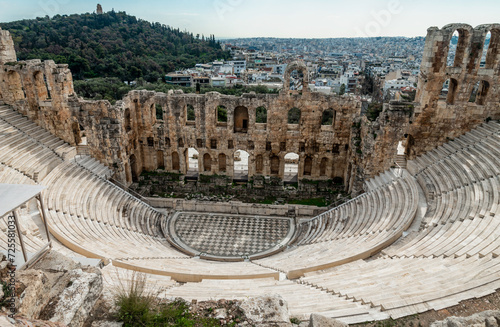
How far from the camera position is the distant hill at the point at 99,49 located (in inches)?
2749

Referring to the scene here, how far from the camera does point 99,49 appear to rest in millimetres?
78938

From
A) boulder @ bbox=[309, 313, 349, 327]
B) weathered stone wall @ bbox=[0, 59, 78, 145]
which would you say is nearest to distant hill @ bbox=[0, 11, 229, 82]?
weathered stone wall @ bbox=[0, 59, 78, 145]

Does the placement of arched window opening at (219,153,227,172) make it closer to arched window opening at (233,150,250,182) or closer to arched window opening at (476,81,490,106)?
arched window opening at (233,150,250,182)

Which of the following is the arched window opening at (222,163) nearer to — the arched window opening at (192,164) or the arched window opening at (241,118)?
the arched window opening at (192,164)

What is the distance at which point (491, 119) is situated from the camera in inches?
910

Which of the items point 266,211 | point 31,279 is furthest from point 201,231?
point 31,279

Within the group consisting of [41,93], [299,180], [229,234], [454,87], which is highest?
[454,87]

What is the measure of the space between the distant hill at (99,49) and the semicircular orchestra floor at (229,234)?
183ft

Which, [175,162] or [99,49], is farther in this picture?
[99,49]

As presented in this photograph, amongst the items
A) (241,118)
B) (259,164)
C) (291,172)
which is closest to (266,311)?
(259,164)

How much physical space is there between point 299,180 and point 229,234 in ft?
26.6

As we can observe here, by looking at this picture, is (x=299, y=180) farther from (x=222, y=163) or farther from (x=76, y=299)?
(x=76, y=299)

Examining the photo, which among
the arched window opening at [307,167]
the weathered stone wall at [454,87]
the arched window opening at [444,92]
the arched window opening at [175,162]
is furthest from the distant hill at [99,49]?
the weathered stone wall at [454,87]

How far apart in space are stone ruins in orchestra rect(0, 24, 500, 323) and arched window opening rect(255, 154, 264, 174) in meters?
0.22
